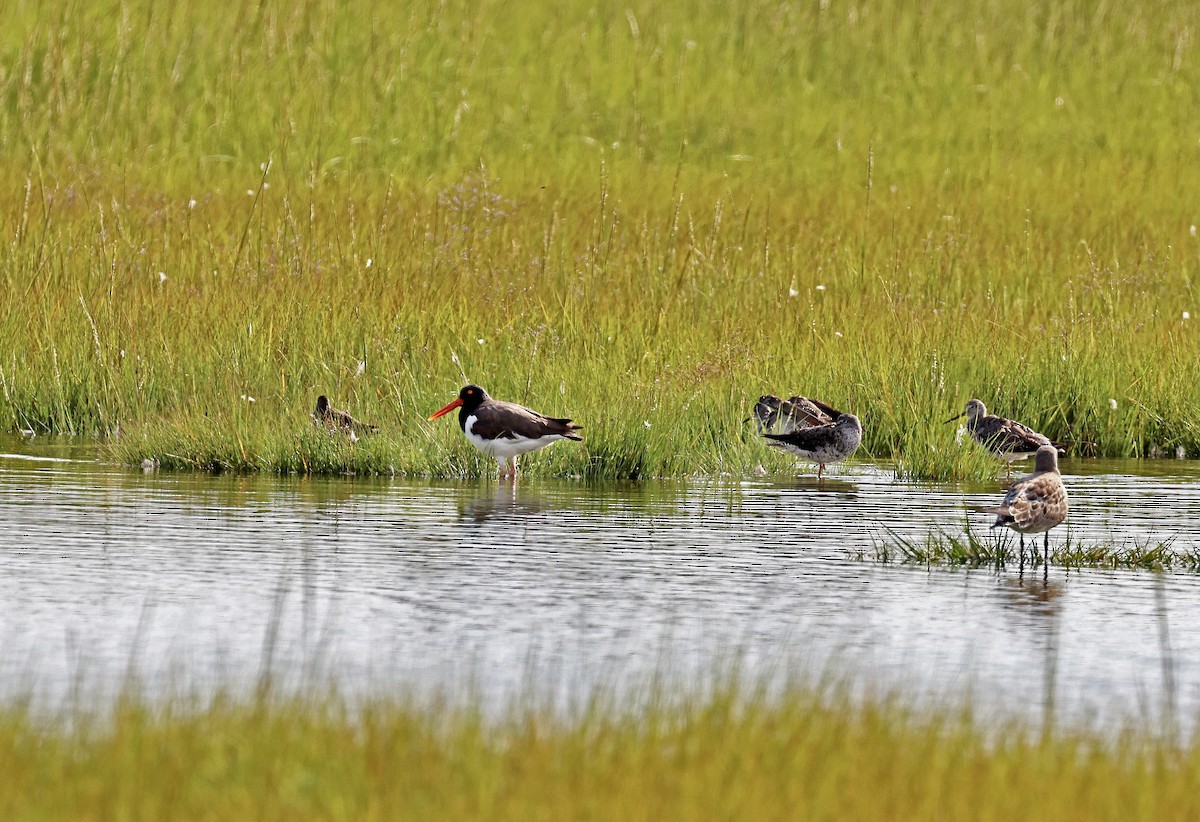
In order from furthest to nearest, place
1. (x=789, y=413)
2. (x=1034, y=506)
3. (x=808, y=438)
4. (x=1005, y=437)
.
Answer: (x=789, y=413), (x=1005, y=437), (x=808, y=438), (x=1034, y=506)

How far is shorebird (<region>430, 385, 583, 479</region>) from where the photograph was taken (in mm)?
14844

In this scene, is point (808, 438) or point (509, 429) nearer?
point (509, 429)

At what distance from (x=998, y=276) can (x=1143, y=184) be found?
8190mm

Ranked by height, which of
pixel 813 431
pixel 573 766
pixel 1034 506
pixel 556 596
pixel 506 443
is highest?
pixel 813 431

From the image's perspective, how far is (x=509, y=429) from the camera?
14.9m

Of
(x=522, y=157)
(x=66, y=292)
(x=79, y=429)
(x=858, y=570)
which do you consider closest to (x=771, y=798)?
(x=858, y=570)

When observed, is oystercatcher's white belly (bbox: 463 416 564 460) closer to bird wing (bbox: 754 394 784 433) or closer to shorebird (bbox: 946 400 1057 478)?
bird wing (bbox: 754 394 784 433)

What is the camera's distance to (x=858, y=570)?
11195 mm

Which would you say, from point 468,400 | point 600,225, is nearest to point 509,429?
point 468,400

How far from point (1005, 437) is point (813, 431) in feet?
4.79

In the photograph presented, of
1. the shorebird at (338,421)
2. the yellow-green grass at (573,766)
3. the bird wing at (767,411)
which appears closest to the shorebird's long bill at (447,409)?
the shorebird at (338,421)

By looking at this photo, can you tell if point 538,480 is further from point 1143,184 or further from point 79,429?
point 1143,184

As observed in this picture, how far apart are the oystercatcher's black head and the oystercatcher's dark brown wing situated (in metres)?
0.38

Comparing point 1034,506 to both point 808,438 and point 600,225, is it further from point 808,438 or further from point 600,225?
point 600,225
